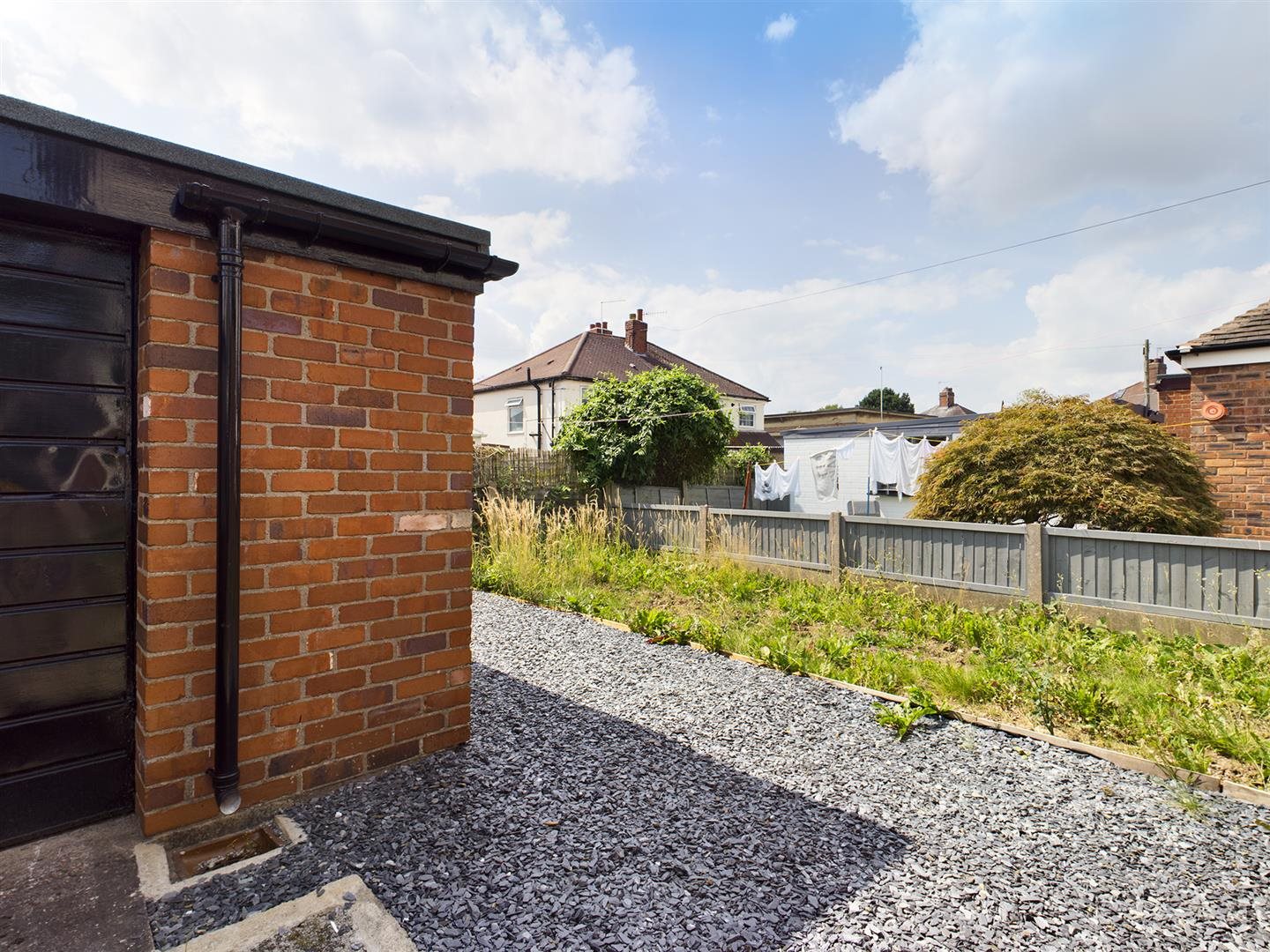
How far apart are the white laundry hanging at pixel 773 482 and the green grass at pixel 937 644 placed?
27.9 feet

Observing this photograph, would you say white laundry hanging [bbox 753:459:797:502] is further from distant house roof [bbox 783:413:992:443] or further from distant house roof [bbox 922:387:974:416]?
distant house roof [bbox 922:387:974:416]

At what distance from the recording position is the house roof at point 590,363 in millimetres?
22297

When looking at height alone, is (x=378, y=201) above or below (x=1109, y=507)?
above

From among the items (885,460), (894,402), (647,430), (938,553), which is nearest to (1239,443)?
(938,553)

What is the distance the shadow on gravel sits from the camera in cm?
183

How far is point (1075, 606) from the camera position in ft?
18.5

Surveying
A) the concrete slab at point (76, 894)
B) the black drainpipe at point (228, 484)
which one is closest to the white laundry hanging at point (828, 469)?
the black drainpipe at point (228, 484)

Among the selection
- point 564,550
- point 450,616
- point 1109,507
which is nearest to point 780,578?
point 564,550

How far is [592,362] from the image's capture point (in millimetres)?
22719

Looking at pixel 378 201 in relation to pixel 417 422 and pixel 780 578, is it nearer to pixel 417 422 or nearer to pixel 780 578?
pixel 417 422

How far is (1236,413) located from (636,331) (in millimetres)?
20174

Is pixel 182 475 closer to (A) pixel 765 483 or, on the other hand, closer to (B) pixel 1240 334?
(B) pixel 1240 334

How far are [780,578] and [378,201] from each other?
598 cm

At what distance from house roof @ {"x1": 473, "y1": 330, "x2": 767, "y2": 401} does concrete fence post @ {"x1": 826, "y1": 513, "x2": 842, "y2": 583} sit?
1494 cm
